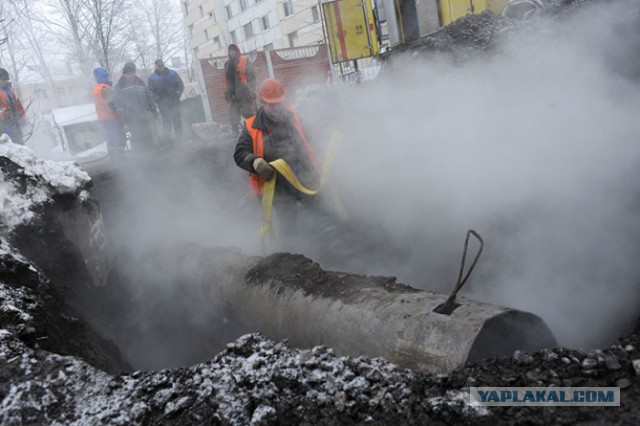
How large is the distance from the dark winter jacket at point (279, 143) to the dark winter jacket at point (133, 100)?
460 cm

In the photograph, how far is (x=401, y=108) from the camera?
6422 millimetres

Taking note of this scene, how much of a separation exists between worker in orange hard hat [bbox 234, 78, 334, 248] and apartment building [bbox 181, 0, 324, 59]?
2284 cm

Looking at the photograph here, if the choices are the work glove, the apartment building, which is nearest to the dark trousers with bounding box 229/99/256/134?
the work glove

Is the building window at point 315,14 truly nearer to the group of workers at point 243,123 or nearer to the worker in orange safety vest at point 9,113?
the group of workers at point 243,123

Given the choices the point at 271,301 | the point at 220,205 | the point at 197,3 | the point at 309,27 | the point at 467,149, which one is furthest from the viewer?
the point at 197,3

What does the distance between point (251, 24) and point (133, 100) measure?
2730 cm

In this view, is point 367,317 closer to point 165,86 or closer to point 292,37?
point 165,86

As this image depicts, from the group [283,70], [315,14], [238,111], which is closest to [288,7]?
[315,14]

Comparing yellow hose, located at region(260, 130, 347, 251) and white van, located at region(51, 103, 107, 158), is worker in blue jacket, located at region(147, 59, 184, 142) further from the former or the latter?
white van, located at region(51, 103, 107, 158)

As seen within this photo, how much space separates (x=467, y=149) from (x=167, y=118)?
6.61 meters

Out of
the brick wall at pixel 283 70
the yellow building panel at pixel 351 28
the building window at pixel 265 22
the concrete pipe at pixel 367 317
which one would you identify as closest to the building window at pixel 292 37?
the building window at pixel 265 22

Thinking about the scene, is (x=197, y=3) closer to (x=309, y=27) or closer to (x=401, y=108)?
(x=309, y=27)

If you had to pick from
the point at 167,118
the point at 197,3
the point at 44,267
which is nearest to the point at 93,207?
the point at 44,267

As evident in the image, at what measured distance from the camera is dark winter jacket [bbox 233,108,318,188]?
15.3ft
